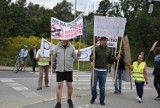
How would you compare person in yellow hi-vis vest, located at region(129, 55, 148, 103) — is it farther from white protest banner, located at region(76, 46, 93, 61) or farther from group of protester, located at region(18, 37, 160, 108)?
white protest banner, located at region(76, 46, 93, 61)

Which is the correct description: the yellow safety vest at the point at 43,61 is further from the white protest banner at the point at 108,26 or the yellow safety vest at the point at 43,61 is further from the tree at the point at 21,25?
the tree at the point at 21,25

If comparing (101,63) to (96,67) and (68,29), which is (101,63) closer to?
(96,67)

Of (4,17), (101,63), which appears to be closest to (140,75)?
(101,63)

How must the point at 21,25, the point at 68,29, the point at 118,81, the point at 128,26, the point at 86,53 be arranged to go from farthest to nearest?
the point at 21,25, the point at 128,26, the point at 86,53, the point at 118,81, the point at 68,29

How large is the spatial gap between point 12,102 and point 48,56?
3462 mm

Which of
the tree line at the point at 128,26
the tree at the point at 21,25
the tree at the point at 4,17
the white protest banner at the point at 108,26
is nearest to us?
the white protest banner at the point at 108,26

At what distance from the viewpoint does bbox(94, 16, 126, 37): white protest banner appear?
1237 cm

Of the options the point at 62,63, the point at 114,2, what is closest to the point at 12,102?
the point at 62,63

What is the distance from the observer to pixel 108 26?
12562 mm

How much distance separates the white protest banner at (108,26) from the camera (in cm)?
1237

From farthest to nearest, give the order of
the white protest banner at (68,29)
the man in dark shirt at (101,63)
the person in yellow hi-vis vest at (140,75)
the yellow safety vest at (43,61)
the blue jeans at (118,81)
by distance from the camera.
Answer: the yellow safety vest at (43,61), the blue jeans at (118,81), the person in yellow hi-vis vest at (140,75), the white protest banner at (68,29), the man in dark shirt at (101,63)

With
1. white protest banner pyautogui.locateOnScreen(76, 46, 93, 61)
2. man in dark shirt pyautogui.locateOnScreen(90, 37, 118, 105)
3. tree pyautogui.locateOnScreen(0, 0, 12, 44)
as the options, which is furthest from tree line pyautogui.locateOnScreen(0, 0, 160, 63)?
man in dark shirt pyautogui.locateOnScreen(90, 37, 118, 105)

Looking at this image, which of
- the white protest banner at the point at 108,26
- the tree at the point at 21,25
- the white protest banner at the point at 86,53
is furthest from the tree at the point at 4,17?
the tree at the point at 21,25

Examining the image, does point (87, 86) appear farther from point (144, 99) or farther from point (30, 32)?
point (30, 32)
